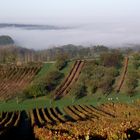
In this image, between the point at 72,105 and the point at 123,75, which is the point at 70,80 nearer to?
the point at 123,75

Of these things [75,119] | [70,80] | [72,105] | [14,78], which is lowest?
[72,105]

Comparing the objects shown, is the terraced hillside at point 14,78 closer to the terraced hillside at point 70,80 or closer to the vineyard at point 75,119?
the terraced hillside at point 70,80

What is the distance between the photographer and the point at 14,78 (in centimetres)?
11319

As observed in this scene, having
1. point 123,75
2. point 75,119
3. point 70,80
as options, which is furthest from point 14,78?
point 75,119

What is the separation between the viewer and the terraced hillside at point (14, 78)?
103475 millimetres

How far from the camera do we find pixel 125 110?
72.2 m

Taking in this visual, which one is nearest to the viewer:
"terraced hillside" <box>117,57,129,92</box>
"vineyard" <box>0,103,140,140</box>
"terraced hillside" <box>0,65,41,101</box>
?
"vineyard" <box>0,103,140,140</box>

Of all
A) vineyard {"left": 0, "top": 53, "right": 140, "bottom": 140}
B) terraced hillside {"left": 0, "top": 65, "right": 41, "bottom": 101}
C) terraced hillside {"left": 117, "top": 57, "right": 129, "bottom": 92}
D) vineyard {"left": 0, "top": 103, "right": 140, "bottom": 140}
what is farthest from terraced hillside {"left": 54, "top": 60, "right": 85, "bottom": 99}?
vineyard {"left": 0, "top": 103, "right": 140, "bottom": 140}

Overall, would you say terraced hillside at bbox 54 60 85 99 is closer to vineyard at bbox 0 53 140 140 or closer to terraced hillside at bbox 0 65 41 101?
vineyard at bbox 0 53 140 140

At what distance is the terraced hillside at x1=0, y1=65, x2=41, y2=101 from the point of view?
339 ft

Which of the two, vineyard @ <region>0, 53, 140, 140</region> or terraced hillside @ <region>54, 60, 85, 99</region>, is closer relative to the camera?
vineyard @ <region>0, 53, 140, 140</region>

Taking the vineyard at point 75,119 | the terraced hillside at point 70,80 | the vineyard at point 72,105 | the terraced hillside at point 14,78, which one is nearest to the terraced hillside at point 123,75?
the vineyard at point 72,105

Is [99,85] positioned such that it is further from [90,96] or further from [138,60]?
[138,60]

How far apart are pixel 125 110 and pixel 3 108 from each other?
A: 2615 centimetres
